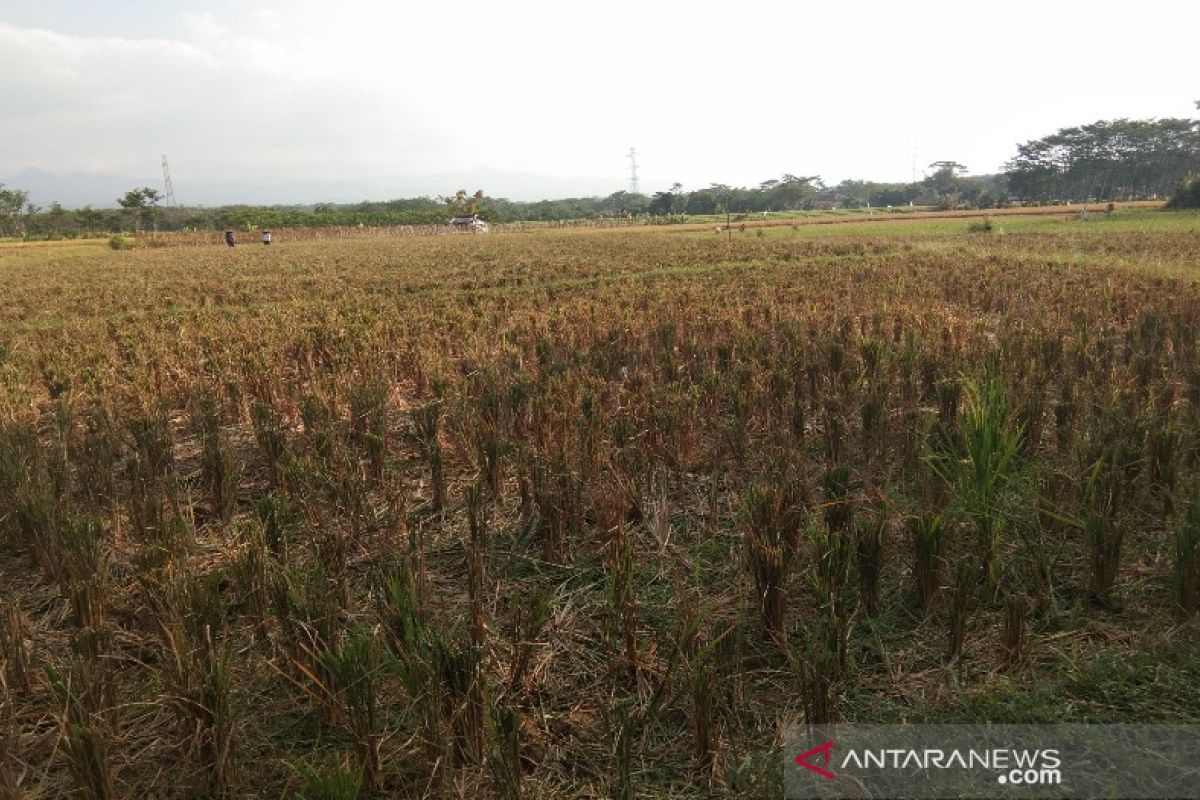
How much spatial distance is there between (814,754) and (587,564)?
1.58 m

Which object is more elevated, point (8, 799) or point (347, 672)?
point (347, 672)

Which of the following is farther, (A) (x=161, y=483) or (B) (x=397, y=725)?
(A) (x=161, y=483)

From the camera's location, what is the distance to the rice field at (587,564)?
7.09 feet

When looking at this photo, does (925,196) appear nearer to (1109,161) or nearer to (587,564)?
(1109,161)

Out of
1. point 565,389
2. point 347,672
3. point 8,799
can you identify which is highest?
point 565,389

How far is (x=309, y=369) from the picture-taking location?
7.43 metres

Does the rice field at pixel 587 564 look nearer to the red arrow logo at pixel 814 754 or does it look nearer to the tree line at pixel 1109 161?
the red arrow logo at pixel 814 754

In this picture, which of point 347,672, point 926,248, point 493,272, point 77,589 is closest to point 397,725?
point 347,672

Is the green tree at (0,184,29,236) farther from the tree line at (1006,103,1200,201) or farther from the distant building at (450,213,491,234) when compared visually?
the tree line at (1006,103,1200,201)

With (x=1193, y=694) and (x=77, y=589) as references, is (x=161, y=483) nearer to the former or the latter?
(x=77, y=589)

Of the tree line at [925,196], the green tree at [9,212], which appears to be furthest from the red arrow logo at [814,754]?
the green tree at [9,212]

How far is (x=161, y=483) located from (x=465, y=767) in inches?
124

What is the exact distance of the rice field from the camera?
A: 2.16m

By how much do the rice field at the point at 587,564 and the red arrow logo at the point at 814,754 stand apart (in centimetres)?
10
